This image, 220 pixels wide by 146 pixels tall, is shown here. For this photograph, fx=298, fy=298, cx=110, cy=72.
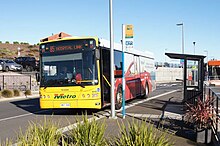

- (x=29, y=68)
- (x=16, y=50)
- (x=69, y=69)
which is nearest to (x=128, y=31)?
(x=69, y=69)

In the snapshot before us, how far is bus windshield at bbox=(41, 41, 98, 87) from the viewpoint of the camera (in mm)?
12445

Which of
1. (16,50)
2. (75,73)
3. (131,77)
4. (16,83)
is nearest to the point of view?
(75,73)

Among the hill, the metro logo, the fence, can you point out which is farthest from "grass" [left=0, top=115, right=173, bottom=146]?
the hill

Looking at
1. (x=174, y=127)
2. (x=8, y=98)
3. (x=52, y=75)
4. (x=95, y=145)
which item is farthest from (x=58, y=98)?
(x=8, y=98)

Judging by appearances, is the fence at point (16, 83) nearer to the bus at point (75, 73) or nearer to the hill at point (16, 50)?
the bus at point (75, 73)

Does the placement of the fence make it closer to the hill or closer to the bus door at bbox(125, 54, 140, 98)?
the bus door at bbox(125, 54, 140, 98)

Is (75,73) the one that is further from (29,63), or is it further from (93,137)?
(29,63)

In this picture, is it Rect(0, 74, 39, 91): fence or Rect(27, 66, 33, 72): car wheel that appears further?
Rect(27, 66, 33, 72): car wheel

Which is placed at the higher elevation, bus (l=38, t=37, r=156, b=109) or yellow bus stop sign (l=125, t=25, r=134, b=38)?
yellow bus stop sign (l=125, t=25, r=134, b=38)

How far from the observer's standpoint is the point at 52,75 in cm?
1302

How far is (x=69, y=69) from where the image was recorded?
12758 mm

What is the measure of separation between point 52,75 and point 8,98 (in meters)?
13.6

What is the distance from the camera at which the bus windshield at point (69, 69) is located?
40.8ft

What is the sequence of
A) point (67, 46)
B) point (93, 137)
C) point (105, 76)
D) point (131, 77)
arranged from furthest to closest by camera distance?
point (131, 77) < point (105, 76) < point (67, 46) < point (93, 137)
